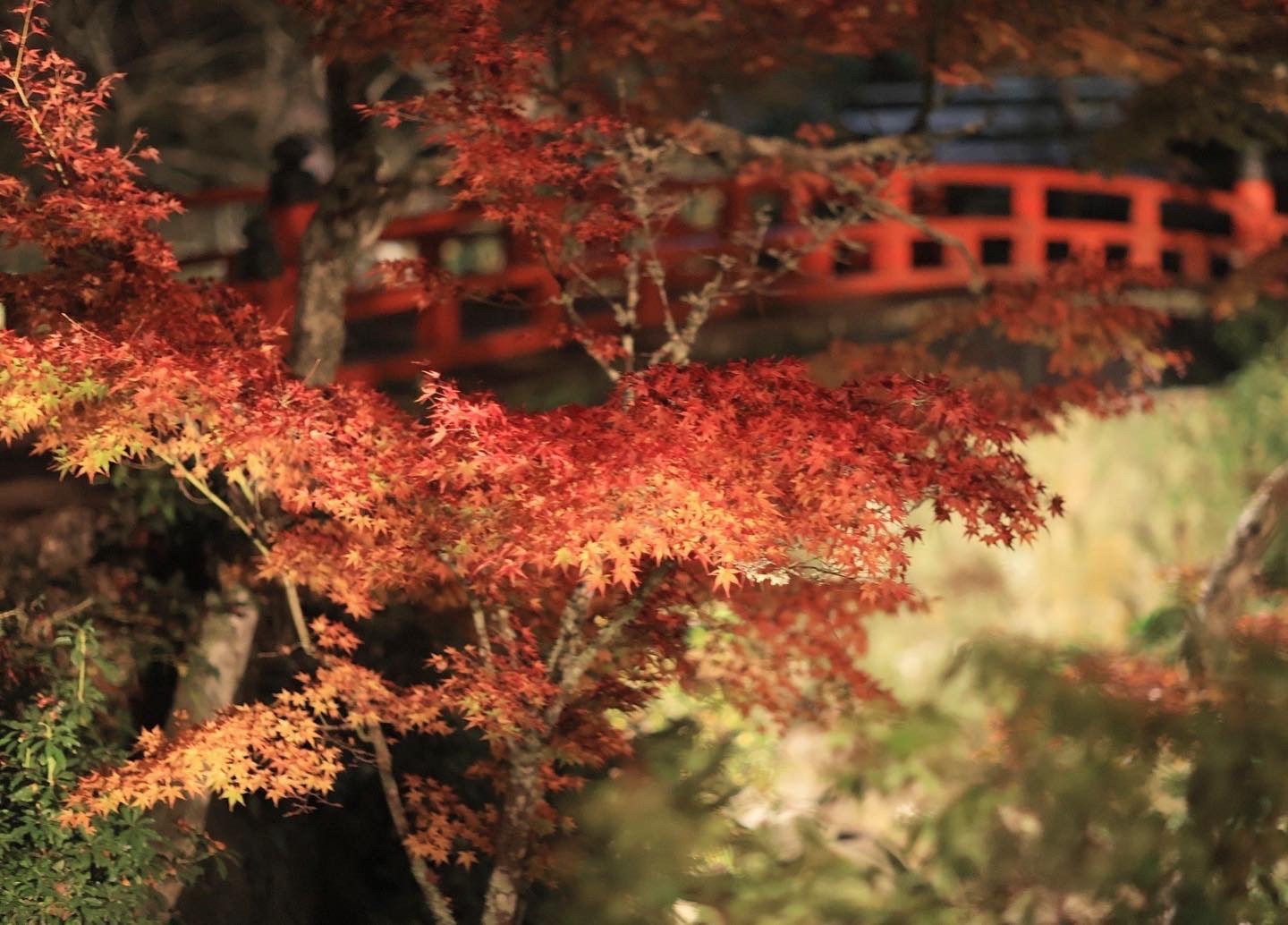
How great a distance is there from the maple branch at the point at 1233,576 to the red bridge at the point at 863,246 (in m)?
1.85

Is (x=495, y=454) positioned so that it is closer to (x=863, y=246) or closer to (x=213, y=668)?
(x=213, y=668)

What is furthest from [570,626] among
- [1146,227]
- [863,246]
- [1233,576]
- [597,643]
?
[1146,227]

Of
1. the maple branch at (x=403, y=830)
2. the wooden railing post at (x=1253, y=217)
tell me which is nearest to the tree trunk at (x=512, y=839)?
the maple branch at (x=403, y=830)

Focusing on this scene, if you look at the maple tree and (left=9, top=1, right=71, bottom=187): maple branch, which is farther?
(left=9, top=1, right=71, bottom=187): maple branch

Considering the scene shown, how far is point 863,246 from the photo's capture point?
27.3 ft

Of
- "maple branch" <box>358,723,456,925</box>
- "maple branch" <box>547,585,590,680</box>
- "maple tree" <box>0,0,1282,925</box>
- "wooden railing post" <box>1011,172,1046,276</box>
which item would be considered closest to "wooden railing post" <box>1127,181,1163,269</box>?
"wooden railing post" <box>1011,172,1046,276</box>

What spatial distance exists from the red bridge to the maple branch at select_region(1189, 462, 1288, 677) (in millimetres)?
1854

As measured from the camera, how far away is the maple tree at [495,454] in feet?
16.5

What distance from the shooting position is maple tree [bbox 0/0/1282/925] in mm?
5023

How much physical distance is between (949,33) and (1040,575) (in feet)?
18.2

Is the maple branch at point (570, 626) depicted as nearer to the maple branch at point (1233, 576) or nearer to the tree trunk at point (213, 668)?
the tree trunk at point (213, 668)

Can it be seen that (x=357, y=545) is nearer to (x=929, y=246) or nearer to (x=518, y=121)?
(x=518, y=121)

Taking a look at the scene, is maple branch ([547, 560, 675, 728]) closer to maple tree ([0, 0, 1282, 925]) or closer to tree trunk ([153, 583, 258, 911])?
maple tree ([0, 0, 1282, 925])

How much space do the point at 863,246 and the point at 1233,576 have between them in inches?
117
